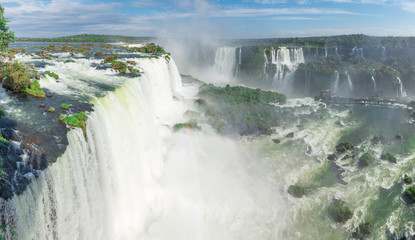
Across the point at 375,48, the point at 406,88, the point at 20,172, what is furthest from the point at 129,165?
the point at 375,48

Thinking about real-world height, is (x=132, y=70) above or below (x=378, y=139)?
above

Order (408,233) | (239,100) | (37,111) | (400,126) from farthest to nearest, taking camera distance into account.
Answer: (239,100), (400,126), (408,233), (37,111)

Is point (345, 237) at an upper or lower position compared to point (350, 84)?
lower

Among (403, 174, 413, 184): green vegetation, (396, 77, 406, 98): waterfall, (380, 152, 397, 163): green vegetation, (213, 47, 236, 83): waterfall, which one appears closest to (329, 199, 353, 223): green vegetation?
(403, 174, 413, 184): green vegetation

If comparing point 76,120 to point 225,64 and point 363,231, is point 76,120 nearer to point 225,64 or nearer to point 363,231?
point 363,231

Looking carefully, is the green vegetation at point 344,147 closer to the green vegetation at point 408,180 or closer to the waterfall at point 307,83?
the green vegetation at point 408,180

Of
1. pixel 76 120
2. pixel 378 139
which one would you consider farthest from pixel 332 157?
pixel 76 120

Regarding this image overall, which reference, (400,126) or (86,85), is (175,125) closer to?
(86,85)

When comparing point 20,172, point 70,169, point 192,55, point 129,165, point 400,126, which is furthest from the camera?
point 192,55

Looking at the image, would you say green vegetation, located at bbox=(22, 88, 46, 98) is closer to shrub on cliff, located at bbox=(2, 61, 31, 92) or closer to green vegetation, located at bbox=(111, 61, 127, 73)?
shrub on cliff, located at bbox=(2, 61, 31, 92)
